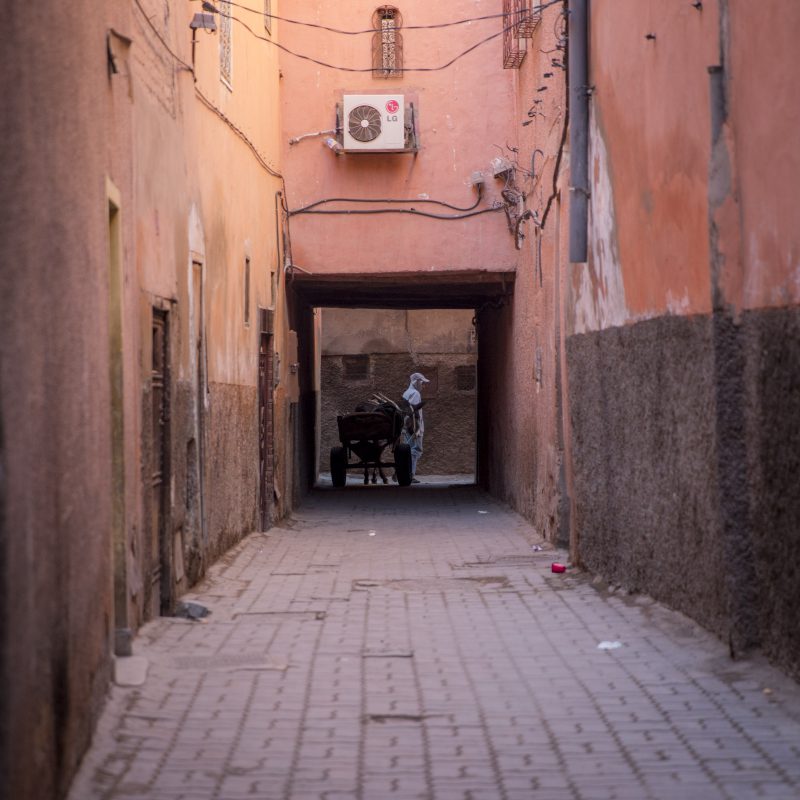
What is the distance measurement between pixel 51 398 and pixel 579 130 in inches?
321

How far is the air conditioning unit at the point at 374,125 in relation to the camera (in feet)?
57.1

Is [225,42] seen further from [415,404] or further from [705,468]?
[415,404]

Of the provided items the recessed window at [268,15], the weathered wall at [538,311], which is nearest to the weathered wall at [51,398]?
the weathered wall at [538,311]

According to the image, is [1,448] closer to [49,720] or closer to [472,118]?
[49,720]

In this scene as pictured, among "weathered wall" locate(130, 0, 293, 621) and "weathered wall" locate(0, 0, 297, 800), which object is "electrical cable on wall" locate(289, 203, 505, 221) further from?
"weathered wall" locate(0, 0, 297, 800)

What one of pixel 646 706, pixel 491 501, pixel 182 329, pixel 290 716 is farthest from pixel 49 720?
pixel 491 501

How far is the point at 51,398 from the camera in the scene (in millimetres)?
4535

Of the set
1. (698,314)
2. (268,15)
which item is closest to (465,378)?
(268,15)

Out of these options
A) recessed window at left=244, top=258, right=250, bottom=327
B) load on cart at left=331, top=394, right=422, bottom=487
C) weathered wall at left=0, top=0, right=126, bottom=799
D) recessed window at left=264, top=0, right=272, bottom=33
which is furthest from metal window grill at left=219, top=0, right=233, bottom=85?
load on cart at left=331, top=394, right=422, bottom=487

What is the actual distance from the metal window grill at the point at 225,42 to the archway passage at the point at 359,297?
454 centimetres

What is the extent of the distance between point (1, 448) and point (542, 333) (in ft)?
38.7

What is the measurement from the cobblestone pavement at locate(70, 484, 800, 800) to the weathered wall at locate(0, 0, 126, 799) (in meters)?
0.52

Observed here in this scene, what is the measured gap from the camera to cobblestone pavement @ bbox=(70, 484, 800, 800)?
5340mm

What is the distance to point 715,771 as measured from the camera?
544cm
